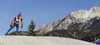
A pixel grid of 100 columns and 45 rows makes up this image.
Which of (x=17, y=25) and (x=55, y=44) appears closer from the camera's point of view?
(x=55, y=44)

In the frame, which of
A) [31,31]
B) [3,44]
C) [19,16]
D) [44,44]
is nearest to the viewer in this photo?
[3,44]

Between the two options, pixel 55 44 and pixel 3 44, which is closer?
pixel 3 44

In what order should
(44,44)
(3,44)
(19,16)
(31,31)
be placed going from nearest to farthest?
(3,44) → (44,44) → (19,16) → (31,31)

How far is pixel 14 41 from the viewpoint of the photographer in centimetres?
1059

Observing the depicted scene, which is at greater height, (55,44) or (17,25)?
(17,25)

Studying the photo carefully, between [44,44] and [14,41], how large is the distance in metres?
1.53

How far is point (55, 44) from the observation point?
35.6ft

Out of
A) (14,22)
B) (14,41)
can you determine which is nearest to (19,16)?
(14,22)

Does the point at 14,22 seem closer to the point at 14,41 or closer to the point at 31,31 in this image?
the point at 14,41

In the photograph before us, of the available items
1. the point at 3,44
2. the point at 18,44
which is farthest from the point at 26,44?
the point at 3,44

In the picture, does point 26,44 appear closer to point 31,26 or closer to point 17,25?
point 17,25

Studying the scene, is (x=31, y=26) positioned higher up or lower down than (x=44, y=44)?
higher up

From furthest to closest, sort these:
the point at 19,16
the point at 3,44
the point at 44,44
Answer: the point at 19,16
the point at 44,44
the point at 3,44

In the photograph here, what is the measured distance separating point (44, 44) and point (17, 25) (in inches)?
306
